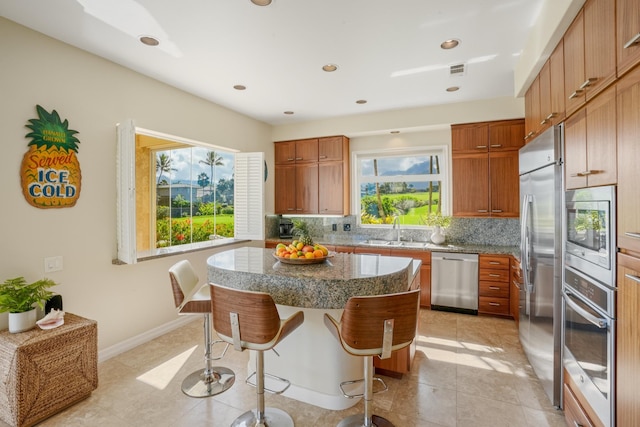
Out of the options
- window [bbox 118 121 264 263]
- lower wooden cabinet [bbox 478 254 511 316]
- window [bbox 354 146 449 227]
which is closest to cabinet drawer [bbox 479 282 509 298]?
lower wooden cabinet [bbox 478 254 511 316]

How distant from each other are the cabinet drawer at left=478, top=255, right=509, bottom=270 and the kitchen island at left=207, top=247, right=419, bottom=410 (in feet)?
7.32

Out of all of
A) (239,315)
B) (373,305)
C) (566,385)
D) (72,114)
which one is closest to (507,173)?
(566,385)

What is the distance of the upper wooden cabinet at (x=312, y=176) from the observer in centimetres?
509

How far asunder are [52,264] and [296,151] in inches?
144

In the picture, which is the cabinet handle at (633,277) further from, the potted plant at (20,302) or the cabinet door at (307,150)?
the cabinet door at (307,150)

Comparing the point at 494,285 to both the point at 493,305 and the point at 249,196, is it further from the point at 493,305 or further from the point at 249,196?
the point at 249,196

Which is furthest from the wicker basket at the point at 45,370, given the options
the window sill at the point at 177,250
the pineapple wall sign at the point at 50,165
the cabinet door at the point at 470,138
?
the cabinet door at the point at 470,138

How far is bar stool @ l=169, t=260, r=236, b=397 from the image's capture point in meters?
2.31

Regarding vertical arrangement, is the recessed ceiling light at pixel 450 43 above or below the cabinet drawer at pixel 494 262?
above

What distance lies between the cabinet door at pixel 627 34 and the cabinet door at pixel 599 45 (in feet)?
0.16

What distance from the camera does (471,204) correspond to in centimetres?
432

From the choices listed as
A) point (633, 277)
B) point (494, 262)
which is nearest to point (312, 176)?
point (494, 262)

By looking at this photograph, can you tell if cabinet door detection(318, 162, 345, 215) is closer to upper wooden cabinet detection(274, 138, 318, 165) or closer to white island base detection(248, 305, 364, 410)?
upper wooden cabinet detection(274, 138, 318, 165)

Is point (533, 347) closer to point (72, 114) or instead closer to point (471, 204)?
point (471, 204)
